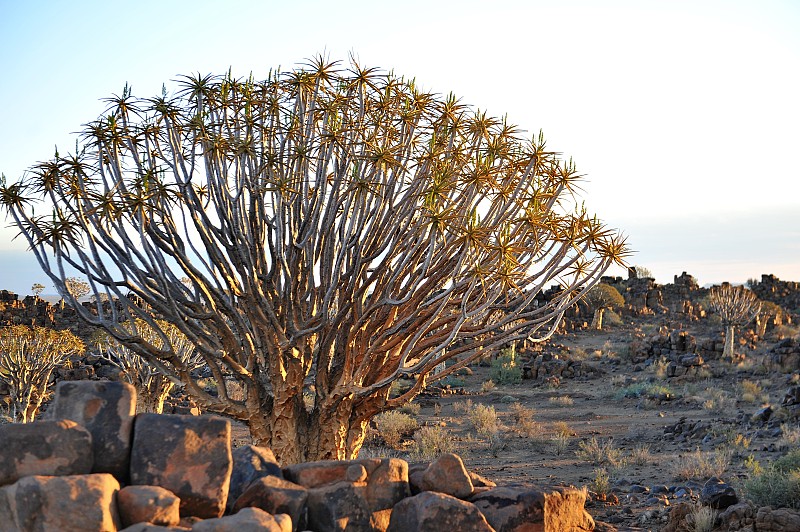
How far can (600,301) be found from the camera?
38031 millimetres

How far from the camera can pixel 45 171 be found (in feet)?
29.3

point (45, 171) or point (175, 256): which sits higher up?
point (45, 171)

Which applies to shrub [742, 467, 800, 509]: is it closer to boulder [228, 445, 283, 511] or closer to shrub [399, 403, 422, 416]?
boulder [228, 445, 283, 511]

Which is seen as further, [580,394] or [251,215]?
[580,394]

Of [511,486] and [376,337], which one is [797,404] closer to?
[376,337]

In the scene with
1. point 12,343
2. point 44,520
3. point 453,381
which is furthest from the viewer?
point 453,381

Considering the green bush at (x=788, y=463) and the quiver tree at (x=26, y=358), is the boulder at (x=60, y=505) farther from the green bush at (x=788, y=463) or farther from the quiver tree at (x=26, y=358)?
the quiver tree at (x=26, y=358)

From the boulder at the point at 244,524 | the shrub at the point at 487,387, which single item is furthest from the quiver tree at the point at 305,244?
the shrub at the point at 487,387

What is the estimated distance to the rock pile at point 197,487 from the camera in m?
4.50

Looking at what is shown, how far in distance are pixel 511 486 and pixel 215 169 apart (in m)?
4.99

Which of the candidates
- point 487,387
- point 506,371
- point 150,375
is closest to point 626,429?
point 487,387

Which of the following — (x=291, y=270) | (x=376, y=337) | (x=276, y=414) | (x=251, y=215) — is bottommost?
(x=276, y=414)

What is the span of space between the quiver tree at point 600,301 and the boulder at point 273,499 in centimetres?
3312

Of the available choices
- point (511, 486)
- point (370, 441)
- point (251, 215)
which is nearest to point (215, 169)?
point (251, 215)
